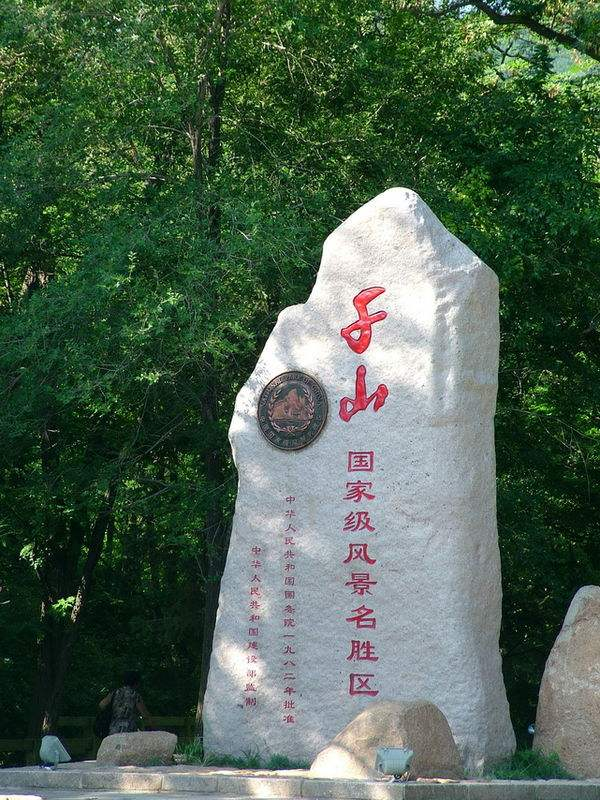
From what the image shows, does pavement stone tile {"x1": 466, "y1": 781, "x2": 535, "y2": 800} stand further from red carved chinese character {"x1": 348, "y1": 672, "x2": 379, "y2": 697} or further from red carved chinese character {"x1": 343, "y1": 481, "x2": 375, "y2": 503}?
red carved chinese character {"x1": 343, "y1": 481, "x2": 375, "y2": 503}

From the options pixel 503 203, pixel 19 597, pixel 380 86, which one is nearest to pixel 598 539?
pixel 503 203

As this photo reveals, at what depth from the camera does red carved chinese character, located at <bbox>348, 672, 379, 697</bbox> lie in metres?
7.88

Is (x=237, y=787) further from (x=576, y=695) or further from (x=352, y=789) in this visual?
(x=576, y=695)

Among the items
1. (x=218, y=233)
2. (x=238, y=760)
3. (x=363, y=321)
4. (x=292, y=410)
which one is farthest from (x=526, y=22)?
(x=238, y=760)

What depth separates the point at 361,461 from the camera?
8180 mm

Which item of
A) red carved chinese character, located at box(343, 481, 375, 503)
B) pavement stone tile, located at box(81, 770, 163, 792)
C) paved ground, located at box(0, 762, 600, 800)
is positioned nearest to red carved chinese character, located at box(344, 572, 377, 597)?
red carved chinese character, located at box(343, 481, 375, 503)

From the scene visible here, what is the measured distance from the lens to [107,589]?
16781 mm

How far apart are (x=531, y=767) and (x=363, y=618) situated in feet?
4.97

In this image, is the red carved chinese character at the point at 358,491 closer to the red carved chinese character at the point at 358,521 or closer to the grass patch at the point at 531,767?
the red carved chinese character at the point at 358,521

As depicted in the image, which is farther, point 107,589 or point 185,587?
point 107,589

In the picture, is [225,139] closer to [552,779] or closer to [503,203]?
[503,203]

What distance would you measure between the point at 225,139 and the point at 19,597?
6304 mm

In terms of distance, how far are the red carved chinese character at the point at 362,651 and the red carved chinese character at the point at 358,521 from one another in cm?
80

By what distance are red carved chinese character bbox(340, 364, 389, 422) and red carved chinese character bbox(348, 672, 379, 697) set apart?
185cm
